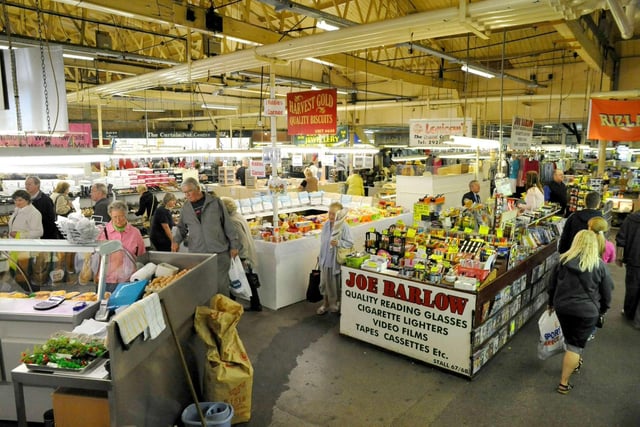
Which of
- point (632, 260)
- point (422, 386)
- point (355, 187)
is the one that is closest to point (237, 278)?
point (422, 386)

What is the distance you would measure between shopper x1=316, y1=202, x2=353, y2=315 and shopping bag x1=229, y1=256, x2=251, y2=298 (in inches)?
45.3

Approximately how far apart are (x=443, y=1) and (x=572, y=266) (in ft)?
27.1

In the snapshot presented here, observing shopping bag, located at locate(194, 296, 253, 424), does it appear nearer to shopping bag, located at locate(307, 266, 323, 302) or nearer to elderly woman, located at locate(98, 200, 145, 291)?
elderly woman, located at locate(98, 200, 145, 291)

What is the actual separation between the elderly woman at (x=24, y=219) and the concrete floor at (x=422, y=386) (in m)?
3.76

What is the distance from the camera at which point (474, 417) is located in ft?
13.5

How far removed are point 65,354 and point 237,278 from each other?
2.97 m

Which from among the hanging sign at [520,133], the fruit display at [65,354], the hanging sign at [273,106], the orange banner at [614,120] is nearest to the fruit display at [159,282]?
the fruit display at [65,354]

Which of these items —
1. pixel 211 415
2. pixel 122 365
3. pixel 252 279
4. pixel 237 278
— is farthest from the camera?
pixel 252 279

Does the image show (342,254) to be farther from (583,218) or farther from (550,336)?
(583,218)

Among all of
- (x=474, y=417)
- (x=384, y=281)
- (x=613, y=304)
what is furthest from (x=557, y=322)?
(x=613, y=304)

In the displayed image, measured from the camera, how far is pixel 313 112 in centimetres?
831

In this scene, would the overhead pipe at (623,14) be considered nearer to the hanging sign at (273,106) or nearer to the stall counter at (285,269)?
the hanging sign at (273,106)

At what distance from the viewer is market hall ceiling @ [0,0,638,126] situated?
5332mm

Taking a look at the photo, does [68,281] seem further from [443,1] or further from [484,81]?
[484,81]
